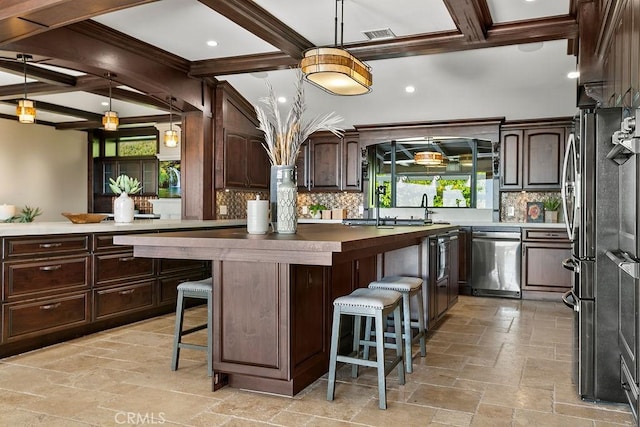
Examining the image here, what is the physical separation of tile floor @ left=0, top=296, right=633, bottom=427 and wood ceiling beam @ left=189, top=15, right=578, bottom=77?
2611 millimetres

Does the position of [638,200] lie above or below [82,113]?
below

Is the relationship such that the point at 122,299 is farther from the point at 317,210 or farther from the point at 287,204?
the point at 317,210

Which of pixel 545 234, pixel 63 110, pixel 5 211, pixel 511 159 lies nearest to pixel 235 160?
pixel 5 211

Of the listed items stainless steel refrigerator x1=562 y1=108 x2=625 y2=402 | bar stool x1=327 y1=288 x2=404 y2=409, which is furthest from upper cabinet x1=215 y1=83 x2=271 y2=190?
stainless steel refrigerator x1=562 y1=108 x2=625 y2=402

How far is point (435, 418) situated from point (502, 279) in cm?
415

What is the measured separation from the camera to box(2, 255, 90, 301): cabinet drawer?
3621 millimetres

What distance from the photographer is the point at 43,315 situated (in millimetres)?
3838

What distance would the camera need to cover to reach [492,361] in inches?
140

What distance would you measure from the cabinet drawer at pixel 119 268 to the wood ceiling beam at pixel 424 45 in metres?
2.29

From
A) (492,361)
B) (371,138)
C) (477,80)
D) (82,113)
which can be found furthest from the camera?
(82,113)

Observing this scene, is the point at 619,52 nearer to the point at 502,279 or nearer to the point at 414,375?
the point at 414,375

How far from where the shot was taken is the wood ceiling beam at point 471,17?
3.78m

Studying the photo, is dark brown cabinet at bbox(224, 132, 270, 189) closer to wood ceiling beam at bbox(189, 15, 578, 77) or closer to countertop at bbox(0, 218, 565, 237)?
countertop at bbox(0, 218, 565, 237)

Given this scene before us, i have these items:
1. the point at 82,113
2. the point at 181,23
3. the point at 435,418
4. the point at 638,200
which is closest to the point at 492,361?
the point at 435,418
